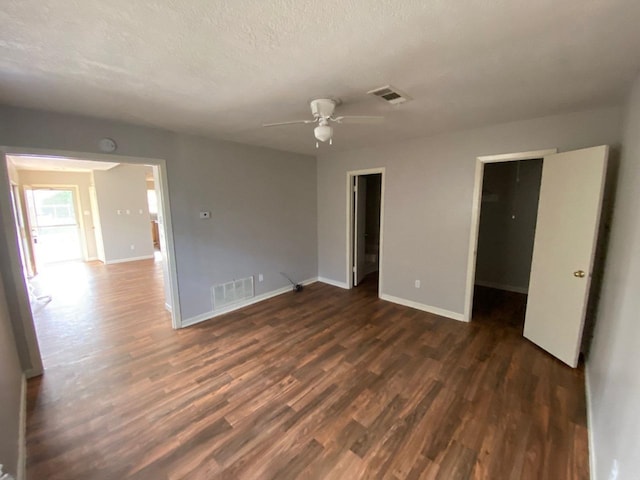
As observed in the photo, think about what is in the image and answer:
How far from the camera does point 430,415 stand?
1.97 metres

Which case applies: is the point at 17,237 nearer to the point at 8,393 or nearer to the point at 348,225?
the point at 8,393

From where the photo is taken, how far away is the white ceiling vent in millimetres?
1930

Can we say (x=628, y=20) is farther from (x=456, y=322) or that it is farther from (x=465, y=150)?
(x=456, y=322)

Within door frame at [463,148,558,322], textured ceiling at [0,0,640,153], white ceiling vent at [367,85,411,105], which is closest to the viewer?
textured ceiling at [0,0,640,153]

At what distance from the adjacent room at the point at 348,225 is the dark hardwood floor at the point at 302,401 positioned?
0.02 meters

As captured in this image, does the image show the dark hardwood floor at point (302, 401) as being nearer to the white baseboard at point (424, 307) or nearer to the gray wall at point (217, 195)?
the white baseboard at point (424, 307)

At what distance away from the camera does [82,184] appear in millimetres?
7238

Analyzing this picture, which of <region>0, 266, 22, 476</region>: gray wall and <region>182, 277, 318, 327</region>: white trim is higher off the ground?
<region>0, 266, 22, 476</region>: gray wall

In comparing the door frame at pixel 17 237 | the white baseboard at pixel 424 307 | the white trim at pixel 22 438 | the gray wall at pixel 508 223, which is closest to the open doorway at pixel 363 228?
the white baseboard at pixel 424 307

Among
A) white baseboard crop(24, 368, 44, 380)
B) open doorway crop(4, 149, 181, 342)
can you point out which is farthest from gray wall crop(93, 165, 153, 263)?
white baseboard crop(24, 368, 44, 380)

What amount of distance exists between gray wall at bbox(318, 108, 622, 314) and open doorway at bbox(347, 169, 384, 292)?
23 centimetres

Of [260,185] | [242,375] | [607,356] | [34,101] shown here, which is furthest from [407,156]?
[34,101]

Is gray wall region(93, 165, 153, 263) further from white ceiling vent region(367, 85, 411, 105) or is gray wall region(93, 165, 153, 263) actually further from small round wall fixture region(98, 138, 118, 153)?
white ceiling vent region(367, 85, 411, 105)

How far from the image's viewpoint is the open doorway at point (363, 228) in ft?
14.9
